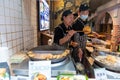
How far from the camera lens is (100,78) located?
0.75 m

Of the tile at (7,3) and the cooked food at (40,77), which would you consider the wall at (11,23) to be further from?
the cooked food at (40,77)

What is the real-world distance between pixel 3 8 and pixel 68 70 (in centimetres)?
66

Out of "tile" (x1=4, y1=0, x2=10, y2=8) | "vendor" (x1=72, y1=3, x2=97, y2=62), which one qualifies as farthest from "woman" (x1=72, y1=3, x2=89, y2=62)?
"tile" (x1=4, y1=0, x2=10, y2=8)

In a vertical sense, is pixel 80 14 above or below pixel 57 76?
above

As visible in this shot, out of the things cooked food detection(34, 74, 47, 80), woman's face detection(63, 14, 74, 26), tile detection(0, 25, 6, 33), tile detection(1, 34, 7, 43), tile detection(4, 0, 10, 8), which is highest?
tile detection(4, 0, 10, 8)

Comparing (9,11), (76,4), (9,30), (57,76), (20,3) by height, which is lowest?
(57,76)

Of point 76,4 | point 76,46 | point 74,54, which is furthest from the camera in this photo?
point 76,4

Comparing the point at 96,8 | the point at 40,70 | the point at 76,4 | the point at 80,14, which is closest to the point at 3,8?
the point at 40,70

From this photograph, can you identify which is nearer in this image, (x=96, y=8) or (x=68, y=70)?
(x=68, y=70)

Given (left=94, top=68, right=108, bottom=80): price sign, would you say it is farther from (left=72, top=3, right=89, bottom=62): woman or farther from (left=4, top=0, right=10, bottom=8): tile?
(left=4, top=0, right=10, bottom=8): tile

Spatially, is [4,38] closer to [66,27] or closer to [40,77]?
[40,77]

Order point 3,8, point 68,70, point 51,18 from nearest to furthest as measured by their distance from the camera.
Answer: point 68,70, point 3,8, point 51,18

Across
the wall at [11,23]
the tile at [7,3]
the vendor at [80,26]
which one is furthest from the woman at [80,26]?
the tile at [7,3]

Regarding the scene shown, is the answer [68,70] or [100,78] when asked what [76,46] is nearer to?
[68,70]
